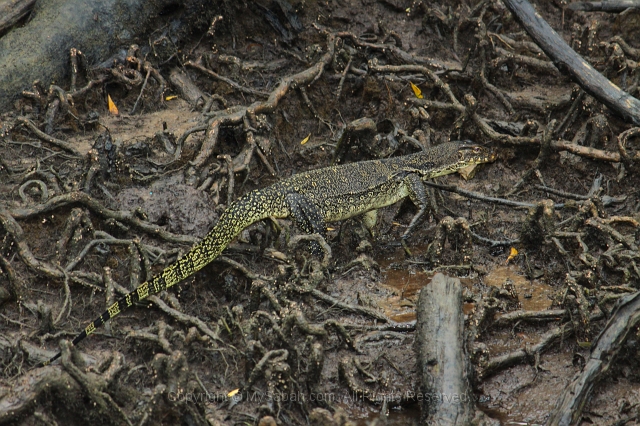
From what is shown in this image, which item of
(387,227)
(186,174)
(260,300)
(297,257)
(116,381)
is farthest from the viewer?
(387,227)

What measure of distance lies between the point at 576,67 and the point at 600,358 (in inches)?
143

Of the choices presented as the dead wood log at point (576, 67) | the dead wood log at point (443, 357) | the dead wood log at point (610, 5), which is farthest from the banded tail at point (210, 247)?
the dead wood log at point (610, 5)

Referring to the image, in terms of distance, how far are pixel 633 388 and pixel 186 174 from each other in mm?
5347

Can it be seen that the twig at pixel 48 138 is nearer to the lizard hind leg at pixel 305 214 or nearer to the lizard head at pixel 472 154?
the lizard hind leg at pixel 305 214

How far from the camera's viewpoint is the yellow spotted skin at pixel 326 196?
7.69 meters

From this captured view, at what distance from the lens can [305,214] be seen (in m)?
8.85

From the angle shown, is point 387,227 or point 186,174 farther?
point 387,227

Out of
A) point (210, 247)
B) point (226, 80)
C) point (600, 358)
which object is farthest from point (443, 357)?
point (226, 80)

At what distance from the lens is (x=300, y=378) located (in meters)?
6.76

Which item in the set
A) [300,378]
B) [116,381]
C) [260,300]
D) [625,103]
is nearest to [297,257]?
[260,300]

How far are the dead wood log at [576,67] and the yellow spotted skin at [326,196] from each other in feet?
5.62

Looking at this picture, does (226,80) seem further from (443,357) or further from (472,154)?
(443,357)

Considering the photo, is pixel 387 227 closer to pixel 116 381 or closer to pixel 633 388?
pixel 633 388

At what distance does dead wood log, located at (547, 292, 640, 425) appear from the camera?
20.5ft
